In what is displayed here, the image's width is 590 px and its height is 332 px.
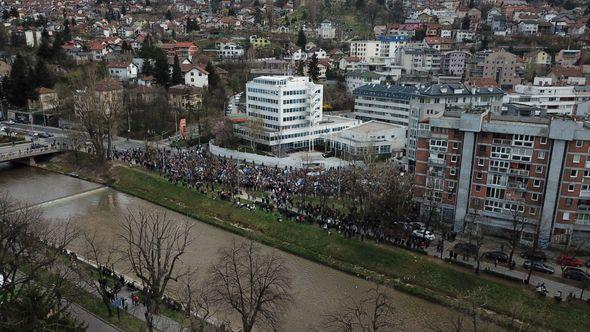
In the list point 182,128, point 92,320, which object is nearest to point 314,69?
point 182,128

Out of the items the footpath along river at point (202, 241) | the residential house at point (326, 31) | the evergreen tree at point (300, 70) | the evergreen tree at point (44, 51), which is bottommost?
the footpath along river at point (202, 241)

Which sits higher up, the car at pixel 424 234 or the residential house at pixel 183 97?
the residential house at pixel 183 97

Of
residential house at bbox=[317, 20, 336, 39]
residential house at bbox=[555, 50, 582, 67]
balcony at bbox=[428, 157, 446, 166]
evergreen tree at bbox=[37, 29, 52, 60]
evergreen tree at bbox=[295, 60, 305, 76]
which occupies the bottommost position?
balcony at bbox=[428, 157, 446, 166]

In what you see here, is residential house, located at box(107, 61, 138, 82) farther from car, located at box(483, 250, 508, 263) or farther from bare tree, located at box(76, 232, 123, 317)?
car, located at box(483, 250, 508, 263)

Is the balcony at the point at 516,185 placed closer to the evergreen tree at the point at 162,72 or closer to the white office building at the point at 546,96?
the white office building at the point at 546,96

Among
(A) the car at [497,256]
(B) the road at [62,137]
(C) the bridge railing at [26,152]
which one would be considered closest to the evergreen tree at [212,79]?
(B) the road at [62,137]

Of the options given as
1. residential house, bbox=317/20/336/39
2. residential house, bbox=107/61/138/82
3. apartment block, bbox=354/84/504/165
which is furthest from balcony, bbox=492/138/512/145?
residential house, bbox=317/20/336/39

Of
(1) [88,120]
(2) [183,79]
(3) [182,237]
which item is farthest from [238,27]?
(3) [182,237]

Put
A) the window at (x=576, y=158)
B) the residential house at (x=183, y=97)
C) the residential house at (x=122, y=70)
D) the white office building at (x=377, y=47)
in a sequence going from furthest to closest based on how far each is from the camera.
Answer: the white office building at (x=377, y=47), the residential house at (x=122, y=70), the residential house at (x=183, y=97), the window at (x=576, y=158)
